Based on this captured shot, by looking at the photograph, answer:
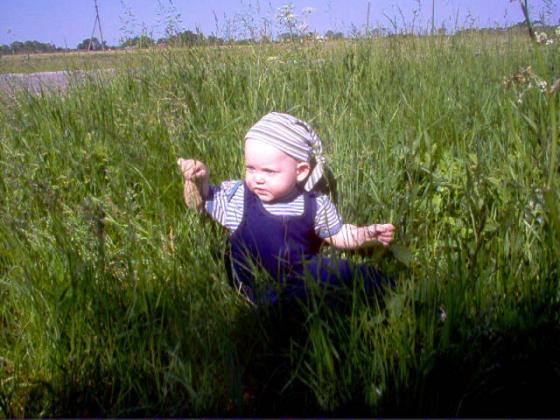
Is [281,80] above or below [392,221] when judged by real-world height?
above

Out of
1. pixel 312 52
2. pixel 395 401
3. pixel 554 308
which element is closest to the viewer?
pixel 395 401

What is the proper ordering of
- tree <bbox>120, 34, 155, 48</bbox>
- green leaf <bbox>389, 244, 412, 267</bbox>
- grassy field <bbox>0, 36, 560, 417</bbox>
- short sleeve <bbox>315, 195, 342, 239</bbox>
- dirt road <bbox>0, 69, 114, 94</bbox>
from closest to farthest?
grassy field <bbox>0, 36, 560, 417</bbox> < green leaf <bbox>389, 244, 412, 267</bbox> < short sleeve <bbox>315, 195, 342, 239</bbox> < dirt road <bbox>0, 69, 114, 94</bbox> < tree <bbox>120, 34, 155, 48</bbox>

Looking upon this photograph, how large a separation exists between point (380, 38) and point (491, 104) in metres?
2.01

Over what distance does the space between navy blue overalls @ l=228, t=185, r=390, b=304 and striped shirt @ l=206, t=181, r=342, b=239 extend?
22mm

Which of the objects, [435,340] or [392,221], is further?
[392,221]

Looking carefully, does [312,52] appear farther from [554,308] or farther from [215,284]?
[554,308]

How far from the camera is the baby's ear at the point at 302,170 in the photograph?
2.04 m

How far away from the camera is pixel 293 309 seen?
170cm

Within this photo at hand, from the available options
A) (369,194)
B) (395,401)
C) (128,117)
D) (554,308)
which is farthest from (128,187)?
(554,308)

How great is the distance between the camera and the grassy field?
1413 millimetres

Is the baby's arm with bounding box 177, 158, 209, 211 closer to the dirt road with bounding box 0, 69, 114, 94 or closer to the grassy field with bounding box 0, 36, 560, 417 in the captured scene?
the grassy field with bounding box 0, 36, 560, 417

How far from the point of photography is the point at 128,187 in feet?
8.14

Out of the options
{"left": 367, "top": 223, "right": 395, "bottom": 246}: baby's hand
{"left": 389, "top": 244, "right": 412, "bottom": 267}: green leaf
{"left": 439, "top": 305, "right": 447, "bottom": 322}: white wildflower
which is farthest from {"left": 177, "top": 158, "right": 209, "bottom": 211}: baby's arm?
{"left": 439, "top": 305, "right": 447, "bottom": 322}: white wildflower

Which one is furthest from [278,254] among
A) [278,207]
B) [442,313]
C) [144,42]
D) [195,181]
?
[144,42]
